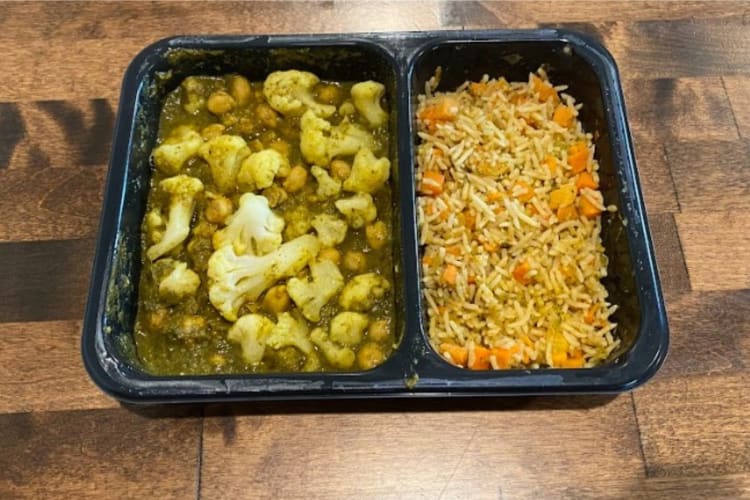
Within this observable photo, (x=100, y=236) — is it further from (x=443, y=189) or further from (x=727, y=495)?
(x=727, y=495)

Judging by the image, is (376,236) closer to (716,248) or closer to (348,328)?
(348,328)

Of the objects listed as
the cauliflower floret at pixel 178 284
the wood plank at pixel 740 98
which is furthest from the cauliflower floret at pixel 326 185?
the wood plank at pixel 740 98

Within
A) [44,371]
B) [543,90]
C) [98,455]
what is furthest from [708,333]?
[44,371]

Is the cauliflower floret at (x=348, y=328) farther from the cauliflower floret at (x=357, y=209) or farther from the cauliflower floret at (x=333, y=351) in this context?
the cauliflower floret at (x=357, y=209)

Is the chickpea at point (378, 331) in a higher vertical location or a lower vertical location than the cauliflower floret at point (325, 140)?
lower

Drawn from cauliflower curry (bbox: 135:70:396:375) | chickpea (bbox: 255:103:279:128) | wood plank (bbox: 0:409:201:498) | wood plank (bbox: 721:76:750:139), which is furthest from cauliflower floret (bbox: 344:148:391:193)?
wood plank (bbox: 721:76:750:139)

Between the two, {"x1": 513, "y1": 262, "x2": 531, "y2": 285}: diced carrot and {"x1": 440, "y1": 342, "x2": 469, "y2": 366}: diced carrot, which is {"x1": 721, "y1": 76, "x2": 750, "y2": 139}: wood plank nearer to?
{"x1": 513, "y1": 262, "x2": 531, "y2": 285}: diced carrot
